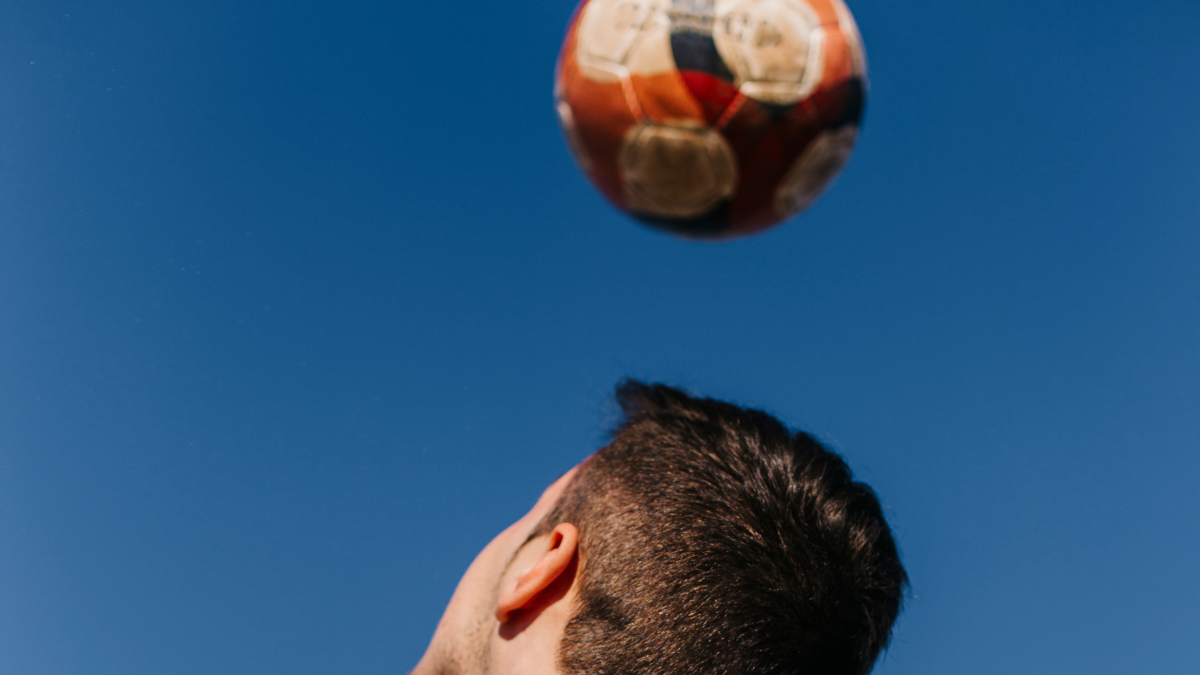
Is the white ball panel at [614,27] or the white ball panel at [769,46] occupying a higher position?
the white ball panel at [614,27]

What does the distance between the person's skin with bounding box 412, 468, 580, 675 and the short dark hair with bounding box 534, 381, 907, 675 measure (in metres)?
0.08

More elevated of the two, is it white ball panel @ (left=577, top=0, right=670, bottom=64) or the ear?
white ball panel @ (left=577, top=0, right=670, bottom=64)

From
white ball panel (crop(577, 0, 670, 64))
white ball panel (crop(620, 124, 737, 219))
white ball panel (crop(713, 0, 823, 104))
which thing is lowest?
white ball panel (crop(620, 124, 737, 219))

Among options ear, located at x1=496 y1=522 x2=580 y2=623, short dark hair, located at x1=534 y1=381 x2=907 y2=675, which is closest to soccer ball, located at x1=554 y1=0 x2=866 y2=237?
short dark hair, located at x1=534 y1=381 x2=907 y2=675

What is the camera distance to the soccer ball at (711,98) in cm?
330

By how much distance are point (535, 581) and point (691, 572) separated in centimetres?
65

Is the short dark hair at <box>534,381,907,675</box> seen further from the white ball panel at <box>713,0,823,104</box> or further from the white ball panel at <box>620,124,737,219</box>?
the white ball panel at <box>713,0,823,104</box>

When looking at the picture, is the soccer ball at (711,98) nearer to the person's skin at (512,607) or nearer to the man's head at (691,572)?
the man's head at (691,572)

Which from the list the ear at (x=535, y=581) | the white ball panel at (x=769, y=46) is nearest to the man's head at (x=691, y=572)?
the ear at (x=535, y=581)

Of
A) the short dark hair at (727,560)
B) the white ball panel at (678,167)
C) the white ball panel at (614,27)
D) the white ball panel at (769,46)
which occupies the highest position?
the white ball panel at (614,27)

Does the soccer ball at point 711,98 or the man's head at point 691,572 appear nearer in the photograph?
the soccer ball at point 711,98

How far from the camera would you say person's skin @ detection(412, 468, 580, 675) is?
3535mm

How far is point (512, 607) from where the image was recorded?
3.58 meters

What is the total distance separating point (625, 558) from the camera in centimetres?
372
